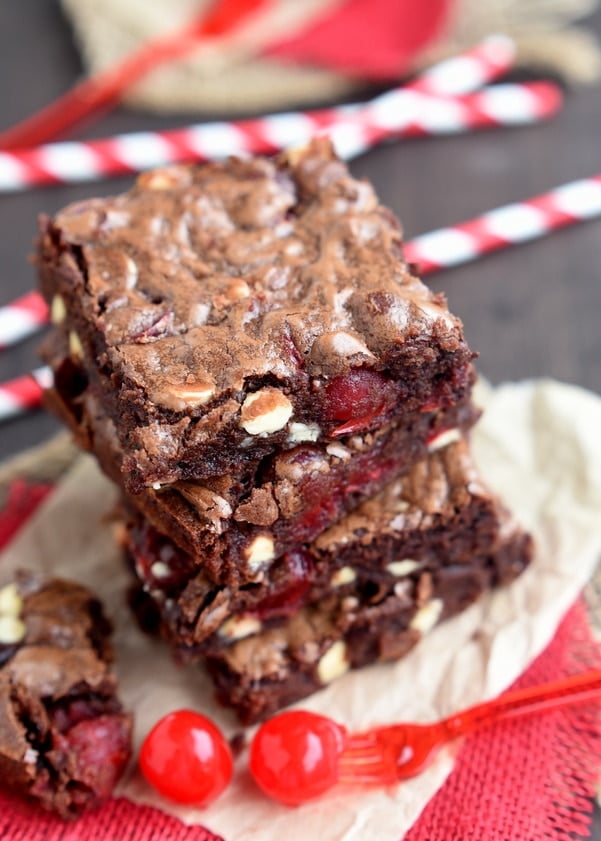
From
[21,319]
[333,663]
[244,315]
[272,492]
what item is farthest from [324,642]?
[21,319]

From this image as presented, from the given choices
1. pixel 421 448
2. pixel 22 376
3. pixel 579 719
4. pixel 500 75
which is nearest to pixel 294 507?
pixel 421 448

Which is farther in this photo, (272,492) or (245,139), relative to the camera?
(245,139)

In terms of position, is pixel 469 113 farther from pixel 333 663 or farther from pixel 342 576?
pixel 333 663

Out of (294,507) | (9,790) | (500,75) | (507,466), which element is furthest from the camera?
(500,75)

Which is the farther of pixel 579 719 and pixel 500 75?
pixel 500 75

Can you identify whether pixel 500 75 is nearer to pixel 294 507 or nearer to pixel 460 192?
pixel 460 192

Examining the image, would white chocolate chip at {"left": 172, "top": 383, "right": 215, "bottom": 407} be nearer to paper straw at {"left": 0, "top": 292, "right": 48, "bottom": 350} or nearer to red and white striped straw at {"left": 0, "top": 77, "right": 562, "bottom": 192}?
paper straw at {"left": 0, "top": 292, "right": 48, "bottom": 350}
